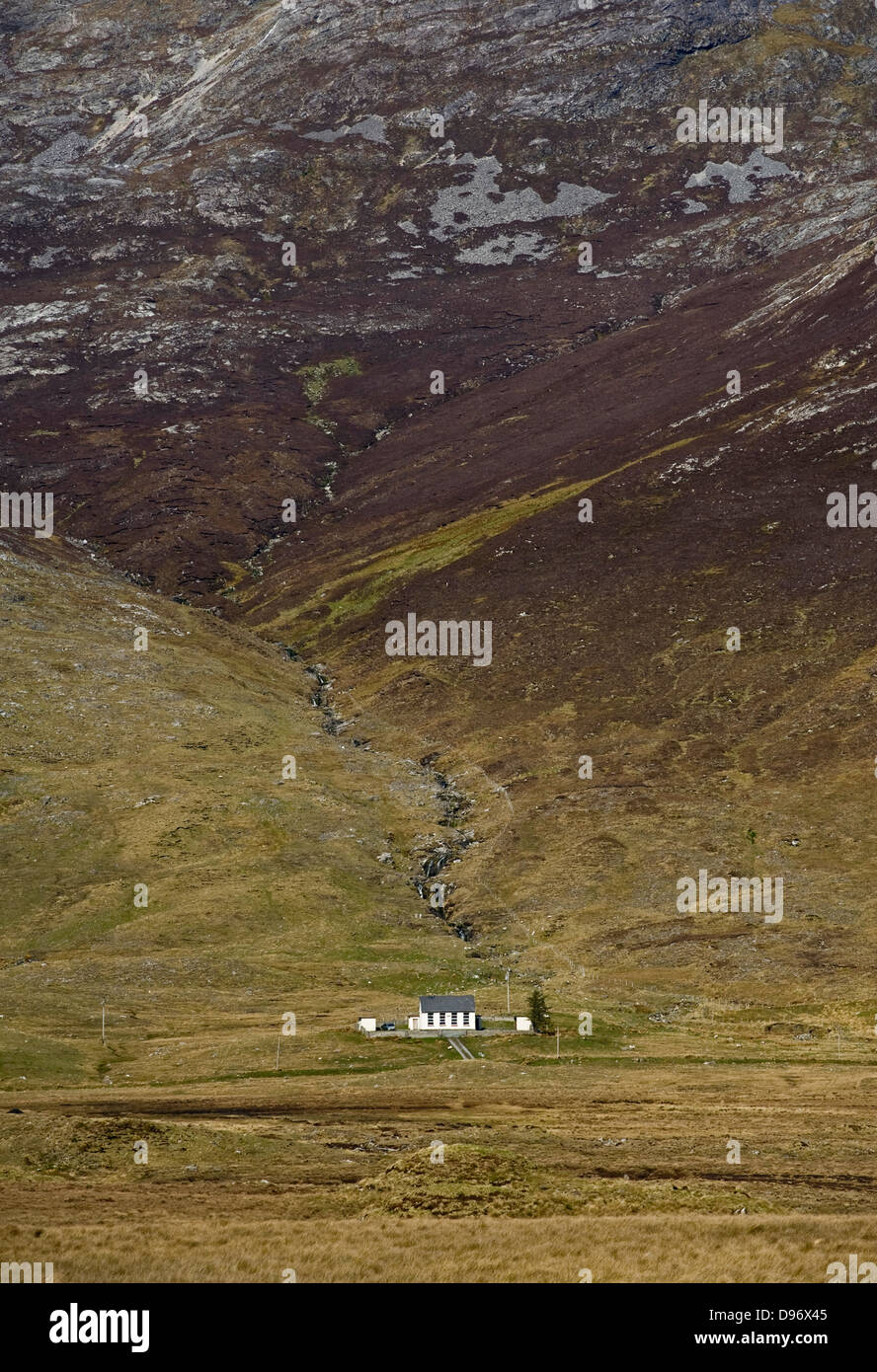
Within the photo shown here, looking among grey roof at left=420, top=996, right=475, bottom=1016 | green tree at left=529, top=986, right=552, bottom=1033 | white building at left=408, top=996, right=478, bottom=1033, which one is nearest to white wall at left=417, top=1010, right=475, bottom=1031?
white building at left=408, top=996, right=478, bottom=1033

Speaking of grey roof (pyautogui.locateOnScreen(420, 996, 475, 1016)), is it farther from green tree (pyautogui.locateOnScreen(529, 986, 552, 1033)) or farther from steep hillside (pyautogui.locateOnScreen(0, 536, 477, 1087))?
steep hillside (pyautogui.locateOnScreen(0, 536, 477, 1087))

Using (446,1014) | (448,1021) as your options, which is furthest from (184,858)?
(448,1021)

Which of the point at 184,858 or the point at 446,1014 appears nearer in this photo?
the point at 446,1014

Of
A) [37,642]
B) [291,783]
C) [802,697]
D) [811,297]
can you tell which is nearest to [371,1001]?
[291,783]

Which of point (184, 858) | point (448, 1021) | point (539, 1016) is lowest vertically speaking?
point (448, 1021)

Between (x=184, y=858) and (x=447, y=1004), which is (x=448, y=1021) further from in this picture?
(x=184, y=858)

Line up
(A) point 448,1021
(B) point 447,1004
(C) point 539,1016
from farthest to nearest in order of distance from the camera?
(B) point 447,1004
(A) point 448,1021
(C) point 539,1016

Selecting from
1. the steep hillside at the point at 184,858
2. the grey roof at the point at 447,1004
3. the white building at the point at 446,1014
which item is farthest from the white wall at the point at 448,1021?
the steep hillside at the point at 184,858
